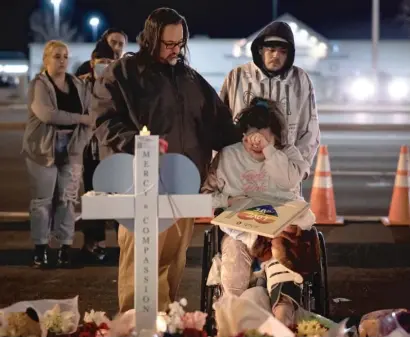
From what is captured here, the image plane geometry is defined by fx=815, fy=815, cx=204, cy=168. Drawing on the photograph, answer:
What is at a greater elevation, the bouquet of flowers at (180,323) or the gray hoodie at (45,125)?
the gray hoodie at (45,125)

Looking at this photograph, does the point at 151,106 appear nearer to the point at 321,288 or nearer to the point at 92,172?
the point at 321,288

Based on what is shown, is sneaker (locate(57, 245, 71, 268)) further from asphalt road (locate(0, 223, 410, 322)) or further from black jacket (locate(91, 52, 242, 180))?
black jacket (locate(91, 52, 242, 180))

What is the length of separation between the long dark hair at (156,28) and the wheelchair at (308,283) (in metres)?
1.04

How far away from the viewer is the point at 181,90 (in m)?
4.45

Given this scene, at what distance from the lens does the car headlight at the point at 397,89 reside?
127ft

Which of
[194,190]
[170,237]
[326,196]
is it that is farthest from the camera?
[326,196]

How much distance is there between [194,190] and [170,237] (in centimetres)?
90

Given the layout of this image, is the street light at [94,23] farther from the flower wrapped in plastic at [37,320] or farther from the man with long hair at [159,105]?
the flower wrapped in plastic at [37,320]

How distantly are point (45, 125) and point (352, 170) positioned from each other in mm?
7776

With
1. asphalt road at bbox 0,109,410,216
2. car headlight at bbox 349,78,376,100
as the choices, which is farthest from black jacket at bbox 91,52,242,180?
car headlight at bbox 349,78,376,100

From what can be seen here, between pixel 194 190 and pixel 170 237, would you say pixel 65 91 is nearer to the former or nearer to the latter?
pixel 170 237

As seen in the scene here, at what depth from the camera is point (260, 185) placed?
4.45 metres

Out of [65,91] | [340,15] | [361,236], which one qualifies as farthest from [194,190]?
[340,15]

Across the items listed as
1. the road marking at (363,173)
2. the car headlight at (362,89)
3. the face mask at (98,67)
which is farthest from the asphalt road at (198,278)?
the car headlight at (362,89)
